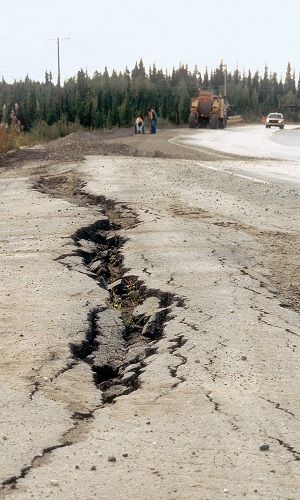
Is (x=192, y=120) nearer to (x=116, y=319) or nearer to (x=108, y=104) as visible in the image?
(x=108, y=104)

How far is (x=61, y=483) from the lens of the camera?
3.81 meters

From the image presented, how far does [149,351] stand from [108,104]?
1986 inches

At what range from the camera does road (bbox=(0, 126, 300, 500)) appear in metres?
3.97

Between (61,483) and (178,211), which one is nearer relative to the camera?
(61,483)

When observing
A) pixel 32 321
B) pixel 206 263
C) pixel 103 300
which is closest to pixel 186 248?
pixel 206 263

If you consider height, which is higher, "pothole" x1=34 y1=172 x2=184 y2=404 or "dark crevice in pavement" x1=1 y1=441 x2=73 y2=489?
"dark crevice in pavement" x1=1 y1=441 x2=73 y2=489

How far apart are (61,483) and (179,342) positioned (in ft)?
7.77

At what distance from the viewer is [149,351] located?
6031mm

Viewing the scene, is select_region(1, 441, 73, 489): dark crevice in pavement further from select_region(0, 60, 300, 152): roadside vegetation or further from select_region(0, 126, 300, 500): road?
select_region(0, 60, 300, 152): roadside vegetation

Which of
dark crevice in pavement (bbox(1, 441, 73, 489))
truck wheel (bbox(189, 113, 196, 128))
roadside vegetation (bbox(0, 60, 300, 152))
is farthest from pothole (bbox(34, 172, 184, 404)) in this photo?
truck wheel (bbox(189, 113, 196, 128))

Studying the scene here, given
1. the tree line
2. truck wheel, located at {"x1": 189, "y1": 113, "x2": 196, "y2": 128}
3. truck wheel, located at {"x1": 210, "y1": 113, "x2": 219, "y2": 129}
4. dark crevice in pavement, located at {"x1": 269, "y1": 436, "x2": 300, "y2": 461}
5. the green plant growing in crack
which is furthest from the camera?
truck wheel, located at {"x1": 189, "y1": 113, "x2": 196, "y2": 128}

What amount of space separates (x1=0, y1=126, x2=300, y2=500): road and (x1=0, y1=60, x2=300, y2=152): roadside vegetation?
53.6ft

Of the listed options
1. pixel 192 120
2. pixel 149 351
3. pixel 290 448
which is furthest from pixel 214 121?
pixel 290 448

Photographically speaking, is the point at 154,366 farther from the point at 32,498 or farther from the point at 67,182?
the point at 67,182
